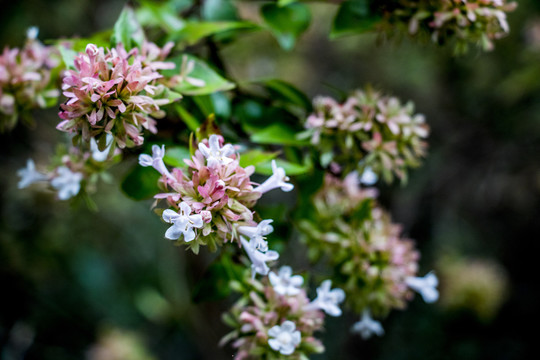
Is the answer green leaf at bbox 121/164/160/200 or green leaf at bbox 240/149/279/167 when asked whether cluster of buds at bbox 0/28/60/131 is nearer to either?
green leaf at bbox 121/164/160/200

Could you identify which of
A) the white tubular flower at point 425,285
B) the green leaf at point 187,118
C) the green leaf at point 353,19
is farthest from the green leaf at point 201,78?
the white tubular flower at point 425,285

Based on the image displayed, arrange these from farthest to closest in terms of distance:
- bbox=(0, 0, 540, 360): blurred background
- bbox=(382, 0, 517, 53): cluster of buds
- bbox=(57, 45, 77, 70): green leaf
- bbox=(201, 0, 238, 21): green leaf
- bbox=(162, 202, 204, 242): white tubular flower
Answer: bbox=(0, 0, 540, 360): blurred background < bbox=(201, 0, 238, 21): green leaf < bbox=(382, 0, 517, 53): cluster of buds < bbox=(57, 45, 77, 70): green leaf < bbox=(162, 202, 204, 242): white tubular flower

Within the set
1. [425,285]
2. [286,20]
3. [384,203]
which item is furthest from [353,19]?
[384,203]

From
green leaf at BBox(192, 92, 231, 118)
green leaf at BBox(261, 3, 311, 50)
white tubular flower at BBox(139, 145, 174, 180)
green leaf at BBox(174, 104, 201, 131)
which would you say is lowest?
white tubular flower at BBox(139, 145, 174, 180)

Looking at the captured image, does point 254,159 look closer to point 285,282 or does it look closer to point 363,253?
point 285,282

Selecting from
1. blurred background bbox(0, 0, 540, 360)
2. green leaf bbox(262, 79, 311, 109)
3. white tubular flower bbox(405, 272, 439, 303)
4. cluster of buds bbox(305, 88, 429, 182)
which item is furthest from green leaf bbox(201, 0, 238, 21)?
blurred background bbox(0, 0, 540, 360)

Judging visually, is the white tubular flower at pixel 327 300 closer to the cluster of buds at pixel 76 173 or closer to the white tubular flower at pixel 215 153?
the white tubular flower at pixel 215 153
